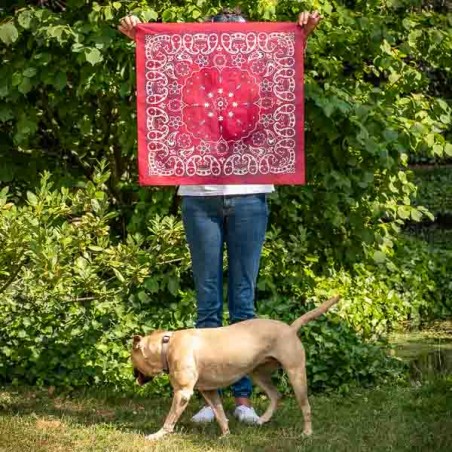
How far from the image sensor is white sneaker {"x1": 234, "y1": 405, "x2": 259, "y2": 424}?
634 cm

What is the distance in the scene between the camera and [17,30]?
745 cm

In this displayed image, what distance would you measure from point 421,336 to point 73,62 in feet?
12.2

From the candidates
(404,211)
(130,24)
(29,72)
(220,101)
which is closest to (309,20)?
(220,101)

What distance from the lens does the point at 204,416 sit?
642 cm

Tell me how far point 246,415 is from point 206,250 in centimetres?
96

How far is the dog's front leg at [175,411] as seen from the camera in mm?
5953

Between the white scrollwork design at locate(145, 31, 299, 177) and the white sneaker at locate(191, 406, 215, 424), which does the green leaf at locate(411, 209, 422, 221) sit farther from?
the white sneaker at locate(191, 406, 215, 424)

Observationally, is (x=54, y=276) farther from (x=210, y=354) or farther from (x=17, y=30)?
(x=17, y=30)

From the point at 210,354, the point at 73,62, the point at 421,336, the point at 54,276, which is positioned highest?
the point at 73,62

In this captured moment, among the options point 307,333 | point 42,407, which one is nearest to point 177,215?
point 307,333

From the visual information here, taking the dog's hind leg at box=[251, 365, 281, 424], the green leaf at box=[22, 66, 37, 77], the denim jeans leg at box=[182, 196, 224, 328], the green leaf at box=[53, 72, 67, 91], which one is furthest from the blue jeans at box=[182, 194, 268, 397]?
the green leaf at box=[22, 66, 37, 77]

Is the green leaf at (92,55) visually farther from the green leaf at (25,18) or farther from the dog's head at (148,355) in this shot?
the dog's head at (148,355)

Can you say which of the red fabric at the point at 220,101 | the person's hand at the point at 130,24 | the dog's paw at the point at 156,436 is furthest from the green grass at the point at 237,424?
the person's hand at the point at 130,24

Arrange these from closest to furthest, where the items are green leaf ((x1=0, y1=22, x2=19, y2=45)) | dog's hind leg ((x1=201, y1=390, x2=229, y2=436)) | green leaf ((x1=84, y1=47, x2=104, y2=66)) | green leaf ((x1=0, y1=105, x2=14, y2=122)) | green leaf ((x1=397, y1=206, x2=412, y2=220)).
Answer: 1. dog's hind leg ((x1=201, y1=390, x2=229, y2=436))
2. green leaf ((x1=84, y1=47, x2=104, y2=66))
3. green leaf ((x1=0, y1=22, x2=19, y2=45))
4. green leaf ((x1=0, y1=105, x2=14, y2=122))
5. green leaf ((x1=397, y1=206, x2=412, y2=220))
